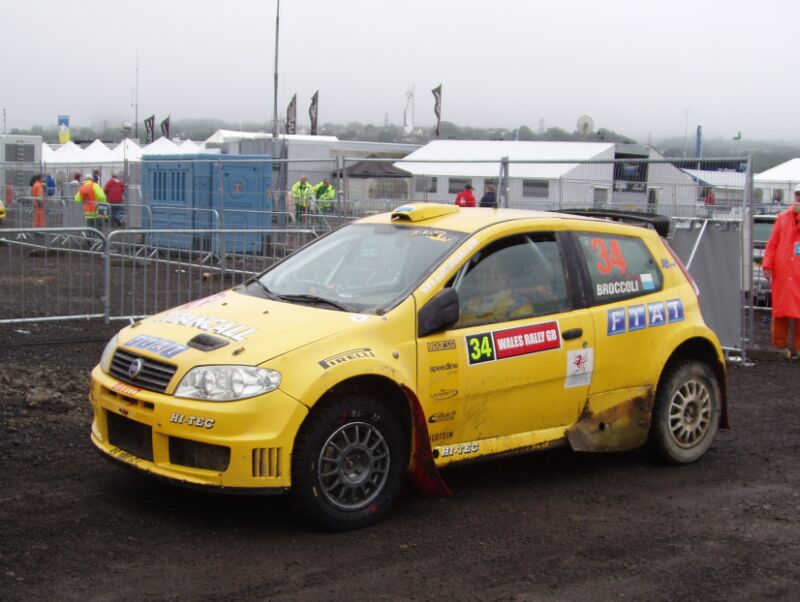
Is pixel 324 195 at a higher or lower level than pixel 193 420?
higher

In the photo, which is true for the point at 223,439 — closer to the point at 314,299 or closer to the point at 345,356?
the point at 345,356

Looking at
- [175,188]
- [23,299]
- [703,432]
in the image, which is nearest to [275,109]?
[175,188]

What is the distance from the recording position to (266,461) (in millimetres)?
5055

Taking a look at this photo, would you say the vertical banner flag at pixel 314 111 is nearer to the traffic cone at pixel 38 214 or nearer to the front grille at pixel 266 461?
the traffic cone at pixel 38 214

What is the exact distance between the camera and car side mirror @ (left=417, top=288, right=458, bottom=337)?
5.65 metres

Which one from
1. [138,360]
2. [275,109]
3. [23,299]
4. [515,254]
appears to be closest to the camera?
[138,360]

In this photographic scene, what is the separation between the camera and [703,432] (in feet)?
23.7

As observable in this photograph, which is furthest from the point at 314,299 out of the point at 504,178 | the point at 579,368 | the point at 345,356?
the point at 504,178

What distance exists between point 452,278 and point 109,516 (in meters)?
2.41

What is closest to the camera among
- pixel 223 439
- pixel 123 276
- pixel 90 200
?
pixel 223 439

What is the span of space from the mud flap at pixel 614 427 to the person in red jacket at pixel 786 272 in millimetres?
5929

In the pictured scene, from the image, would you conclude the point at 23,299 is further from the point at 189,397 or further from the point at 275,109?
the point at 275,109

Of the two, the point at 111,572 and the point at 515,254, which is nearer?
the point at 111,572

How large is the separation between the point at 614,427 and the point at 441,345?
166cm
